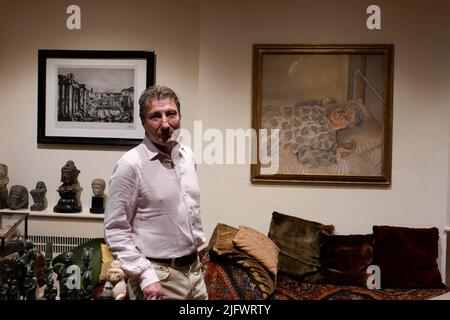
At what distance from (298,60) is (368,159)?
0.64 meters

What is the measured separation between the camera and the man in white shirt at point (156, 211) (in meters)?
1.11

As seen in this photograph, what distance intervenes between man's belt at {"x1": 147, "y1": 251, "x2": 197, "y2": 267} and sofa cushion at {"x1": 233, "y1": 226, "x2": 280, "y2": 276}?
85 centimetres

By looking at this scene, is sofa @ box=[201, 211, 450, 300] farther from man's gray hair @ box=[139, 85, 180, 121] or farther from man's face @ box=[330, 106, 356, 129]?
man's gray hair @ box=[139, 85, 180, 121]

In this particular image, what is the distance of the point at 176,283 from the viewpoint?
1.18 meters

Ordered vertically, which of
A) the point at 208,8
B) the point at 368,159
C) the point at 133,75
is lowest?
the point at 368,159

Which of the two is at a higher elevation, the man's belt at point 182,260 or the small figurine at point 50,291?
the man's belt at point 182,260

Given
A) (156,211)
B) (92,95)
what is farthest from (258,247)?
(92,95)

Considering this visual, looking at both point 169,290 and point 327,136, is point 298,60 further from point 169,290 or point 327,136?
point 169,290

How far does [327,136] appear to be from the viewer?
239cm

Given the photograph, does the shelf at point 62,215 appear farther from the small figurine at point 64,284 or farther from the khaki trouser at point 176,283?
the small figurine at point 64,284

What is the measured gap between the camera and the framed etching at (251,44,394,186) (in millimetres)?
2352

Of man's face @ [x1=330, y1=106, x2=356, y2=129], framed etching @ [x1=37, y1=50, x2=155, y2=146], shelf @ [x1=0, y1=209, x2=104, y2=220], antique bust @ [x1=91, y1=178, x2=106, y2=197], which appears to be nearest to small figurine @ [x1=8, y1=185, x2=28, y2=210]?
shelf @ [x1=0, y1=209, x2=104, y2=220]

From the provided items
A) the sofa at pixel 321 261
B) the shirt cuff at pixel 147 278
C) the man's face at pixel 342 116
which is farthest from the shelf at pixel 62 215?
the shirt cuff at pixel 147 278
